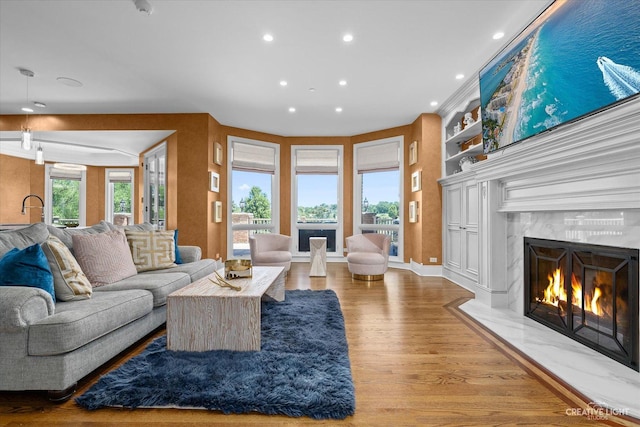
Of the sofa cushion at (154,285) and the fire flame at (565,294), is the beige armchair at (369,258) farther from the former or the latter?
the sofa cushion at (154,285)

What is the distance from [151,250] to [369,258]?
303 cm

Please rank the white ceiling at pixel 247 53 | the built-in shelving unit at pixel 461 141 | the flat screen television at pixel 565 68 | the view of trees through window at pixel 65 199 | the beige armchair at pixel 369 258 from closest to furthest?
1. the flat screen television at pixel 565 68
2. the white ceiling at pixel 247 53
3. the built-in shelving unit at pixel 461 141
4. the beige armchair at pixel 369 258
5. the view of trees through window at pixel 65 199

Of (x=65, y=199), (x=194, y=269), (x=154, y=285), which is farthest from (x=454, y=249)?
(x=65, y=199)

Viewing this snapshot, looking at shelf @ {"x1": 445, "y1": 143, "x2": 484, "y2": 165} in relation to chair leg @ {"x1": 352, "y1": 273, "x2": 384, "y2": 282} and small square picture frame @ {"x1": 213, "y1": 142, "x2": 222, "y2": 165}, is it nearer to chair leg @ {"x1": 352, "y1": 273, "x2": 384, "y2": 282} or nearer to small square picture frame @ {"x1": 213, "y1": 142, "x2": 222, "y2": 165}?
chair leg @ {"x1": 352, "y1": 273, "x2": 384, "y2": 282}

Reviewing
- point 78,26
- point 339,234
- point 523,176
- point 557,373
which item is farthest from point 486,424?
point 339,234

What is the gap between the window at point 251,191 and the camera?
6.17m

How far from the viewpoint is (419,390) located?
1738 mm

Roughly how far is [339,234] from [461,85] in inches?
147

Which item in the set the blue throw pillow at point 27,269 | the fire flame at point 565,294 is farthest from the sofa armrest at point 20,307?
the fire flame at point 565,294

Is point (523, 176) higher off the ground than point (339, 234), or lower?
higher

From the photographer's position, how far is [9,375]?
154 cm

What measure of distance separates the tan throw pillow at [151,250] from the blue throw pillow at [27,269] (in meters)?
1.18

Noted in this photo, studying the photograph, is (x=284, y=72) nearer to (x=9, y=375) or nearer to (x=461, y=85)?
(x=461, y=85)

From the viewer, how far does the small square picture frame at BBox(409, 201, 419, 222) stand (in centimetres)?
542
